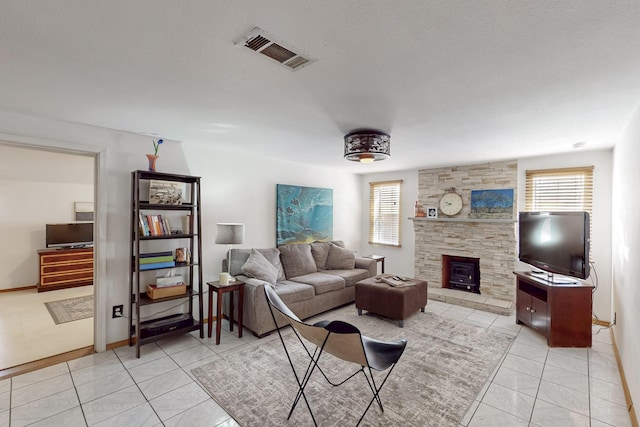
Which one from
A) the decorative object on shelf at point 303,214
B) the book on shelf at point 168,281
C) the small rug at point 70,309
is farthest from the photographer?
the decorative object on shelf at point 303,214

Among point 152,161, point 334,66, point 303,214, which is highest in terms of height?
point 334,66

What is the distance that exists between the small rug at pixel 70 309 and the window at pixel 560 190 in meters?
6.86

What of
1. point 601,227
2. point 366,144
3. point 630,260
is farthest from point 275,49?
point 601,227

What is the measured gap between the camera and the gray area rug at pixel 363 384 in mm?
2127

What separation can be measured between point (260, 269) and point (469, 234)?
361 centimetres

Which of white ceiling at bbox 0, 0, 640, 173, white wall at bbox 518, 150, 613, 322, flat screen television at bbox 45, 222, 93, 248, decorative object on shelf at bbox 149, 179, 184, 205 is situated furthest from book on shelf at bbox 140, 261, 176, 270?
white wall at bbox 518, 150, 613, 322

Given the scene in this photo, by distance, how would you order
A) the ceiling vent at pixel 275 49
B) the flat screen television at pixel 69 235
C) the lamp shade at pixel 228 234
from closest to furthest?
the ceiling vent at pixel 275 49 < the lamp shade at pixel 228 234 < the flat screen television at pixel 69 235

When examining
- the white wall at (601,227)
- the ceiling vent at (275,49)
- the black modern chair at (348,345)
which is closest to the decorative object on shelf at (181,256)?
the black modern chair at (348,345)

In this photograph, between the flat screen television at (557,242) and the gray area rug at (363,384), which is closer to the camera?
the gray area rug at (363,384)

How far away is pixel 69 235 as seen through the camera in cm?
589

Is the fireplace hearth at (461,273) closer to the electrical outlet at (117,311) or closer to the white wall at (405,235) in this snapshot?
the white wall at (405,235)

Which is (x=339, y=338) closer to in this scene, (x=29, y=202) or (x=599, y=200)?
(x=599, y=200)

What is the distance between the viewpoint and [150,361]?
114 inches

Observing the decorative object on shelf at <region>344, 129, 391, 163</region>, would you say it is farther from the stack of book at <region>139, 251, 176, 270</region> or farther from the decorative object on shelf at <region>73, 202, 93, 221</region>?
the decorative object on shelf at <region>73, 202, 93, 221</region>
